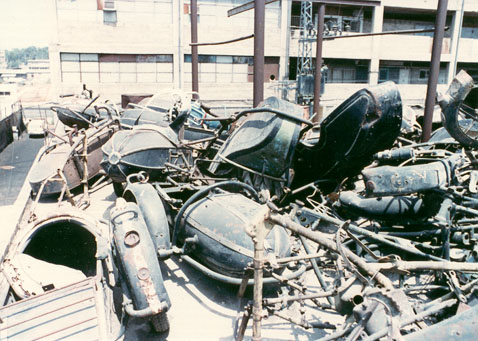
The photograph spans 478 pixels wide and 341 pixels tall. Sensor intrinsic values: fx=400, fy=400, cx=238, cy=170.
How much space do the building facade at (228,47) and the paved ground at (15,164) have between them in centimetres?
976

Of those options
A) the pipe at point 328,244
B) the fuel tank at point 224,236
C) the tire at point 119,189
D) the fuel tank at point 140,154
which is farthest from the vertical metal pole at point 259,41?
the pipe at point 328,244

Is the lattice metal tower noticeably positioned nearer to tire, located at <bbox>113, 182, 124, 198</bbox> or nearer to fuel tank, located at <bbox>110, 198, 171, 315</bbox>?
tire, located at <bbox>113, 182, 124, 198</bbox>

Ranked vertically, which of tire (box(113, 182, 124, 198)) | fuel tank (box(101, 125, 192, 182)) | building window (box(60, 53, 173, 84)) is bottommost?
tire (box(113, 182, 124, 198))

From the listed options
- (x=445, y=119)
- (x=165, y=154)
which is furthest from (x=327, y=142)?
(x=165, y=154)

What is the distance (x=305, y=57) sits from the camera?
90.0 feet

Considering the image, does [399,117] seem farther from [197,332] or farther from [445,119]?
[197,332]

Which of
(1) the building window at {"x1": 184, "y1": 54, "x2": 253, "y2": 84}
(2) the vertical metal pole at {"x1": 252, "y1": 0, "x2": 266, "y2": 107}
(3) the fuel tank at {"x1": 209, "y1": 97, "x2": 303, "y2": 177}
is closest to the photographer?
(3) the fuel tank at {"x1": 209, "y1": 97, "x2": 303, "y2": 177}

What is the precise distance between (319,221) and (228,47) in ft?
73.2

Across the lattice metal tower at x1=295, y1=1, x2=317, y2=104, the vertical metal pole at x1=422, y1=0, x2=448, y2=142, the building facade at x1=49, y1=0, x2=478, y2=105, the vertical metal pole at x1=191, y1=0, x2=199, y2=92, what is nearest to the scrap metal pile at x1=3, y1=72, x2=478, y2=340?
the vertical metal pole at x1=422, y1=0, x2=448, y2=142

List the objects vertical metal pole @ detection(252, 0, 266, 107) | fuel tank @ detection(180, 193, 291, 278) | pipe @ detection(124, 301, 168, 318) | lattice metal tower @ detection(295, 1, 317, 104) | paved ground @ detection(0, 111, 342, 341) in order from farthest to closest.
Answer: lattice metal tower @ detection(295, 1, 317, 104) → vertical metal pole @ detection(252, 0, 266, 107) → fuel tank @ detection(180, 193, 291, 278) → paved ground @ detection(0, 111, 342, 341) → pipe @ detection(124, 301, 168, 318)

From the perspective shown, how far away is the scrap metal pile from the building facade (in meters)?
17.9

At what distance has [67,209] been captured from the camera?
4.39m

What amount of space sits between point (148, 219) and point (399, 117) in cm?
344

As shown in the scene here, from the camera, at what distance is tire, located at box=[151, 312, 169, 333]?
3600 mm
